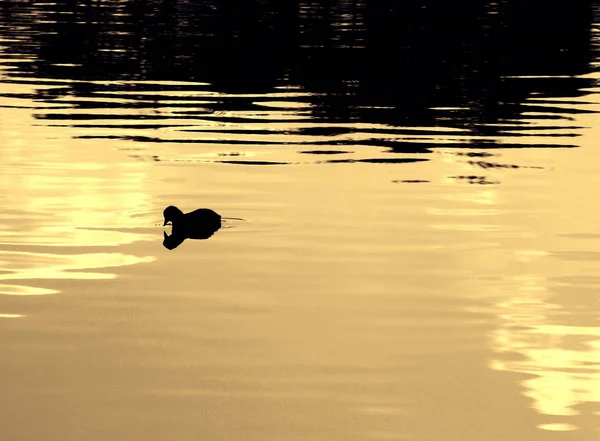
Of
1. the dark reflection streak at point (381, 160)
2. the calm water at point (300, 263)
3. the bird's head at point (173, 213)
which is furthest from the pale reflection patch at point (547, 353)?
the dark reflection streak at point (381, 160)

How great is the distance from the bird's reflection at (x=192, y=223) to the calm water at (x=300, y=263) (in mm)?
207

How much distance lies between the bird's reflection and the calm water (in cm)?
21

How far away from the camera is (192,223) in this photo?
2095 cm

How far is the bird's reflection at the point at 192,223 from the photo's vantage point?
2089 cm

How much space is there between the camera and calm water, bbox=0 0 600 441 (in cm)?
1355

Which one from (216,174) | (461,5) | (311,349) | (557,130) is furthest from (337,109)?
(461,5)

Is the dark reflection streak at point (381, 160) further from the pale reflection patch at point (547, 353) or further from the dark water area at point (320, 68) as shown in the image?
the pale reflection patch at point (547, 353)

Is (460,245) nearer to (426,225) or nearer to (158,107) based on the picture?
(426,225)

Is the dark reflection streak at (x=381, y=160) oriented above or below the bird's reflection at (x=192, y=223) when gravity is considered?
below

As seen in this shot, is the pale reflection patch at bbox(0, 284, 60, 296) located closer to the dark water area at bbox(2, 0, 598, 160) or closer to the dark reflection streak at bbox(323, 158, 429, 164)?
the dark reflection streak at bbox(323, 158, 429, 164)

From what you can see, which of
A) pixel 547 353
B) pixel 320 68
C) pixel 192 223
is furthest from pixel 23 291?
pixel 320 68

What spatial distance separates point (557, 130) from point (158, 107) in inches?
345

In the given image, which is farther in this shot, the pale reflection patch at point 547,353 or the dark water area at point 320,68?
the dark water area at point 320,68

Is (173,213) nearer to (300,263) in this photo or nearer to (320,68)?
(300,263)
